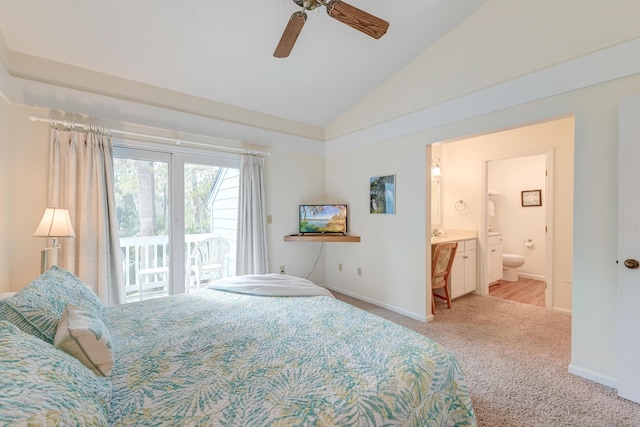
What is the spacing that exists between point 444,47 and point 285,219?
2897mm

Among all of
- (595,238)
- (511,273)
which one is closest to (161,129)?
(595,238)

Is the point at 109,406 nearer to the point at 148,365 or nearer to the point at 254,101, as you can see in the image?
the point at 148,365

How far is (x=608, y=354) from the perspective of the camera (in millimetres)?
2018

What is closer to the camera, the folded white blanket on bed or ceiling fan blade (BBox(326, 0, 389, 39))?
ceiling fan blade (BBox(326, 0, 389, 39))

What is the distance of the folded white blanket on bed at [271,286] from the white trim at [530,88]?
7.28 ft

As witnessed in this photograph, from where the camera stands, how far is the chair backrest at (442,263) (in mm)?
3285

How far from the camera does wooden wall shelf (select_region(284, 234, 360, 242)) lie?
3875 mm

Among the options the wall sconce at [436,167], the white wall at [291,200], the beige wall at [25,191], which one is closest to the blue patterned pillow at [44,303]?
the beige wall at [25,191]

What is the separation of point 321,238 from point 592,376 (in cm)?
289

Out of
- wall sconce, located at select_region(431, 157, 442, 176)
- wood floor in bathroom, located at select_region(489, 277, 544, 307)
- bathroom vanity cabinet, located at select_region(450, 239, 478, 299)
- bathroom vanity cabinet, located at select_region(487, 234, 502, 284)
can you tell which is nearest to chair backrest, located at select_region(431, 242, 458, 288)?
bathroom vanity cabinet, located at select_region(450, 239, 478, 299)

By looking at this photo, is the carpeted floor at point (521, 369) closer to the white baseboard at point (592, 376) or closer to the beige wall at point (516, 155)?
the white baseboard at point (592, 376)

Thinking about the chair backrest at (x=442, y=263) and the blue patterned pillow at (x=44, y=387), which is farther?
the chair backrest at (x=442, y=263)

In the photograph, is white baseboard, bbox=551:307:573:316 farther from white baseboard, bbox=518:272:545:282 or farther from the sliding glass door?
the sliding glass door

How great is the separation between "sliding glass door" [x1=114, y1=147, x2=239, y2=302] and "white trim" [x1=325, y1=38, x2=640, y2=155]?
234cm
